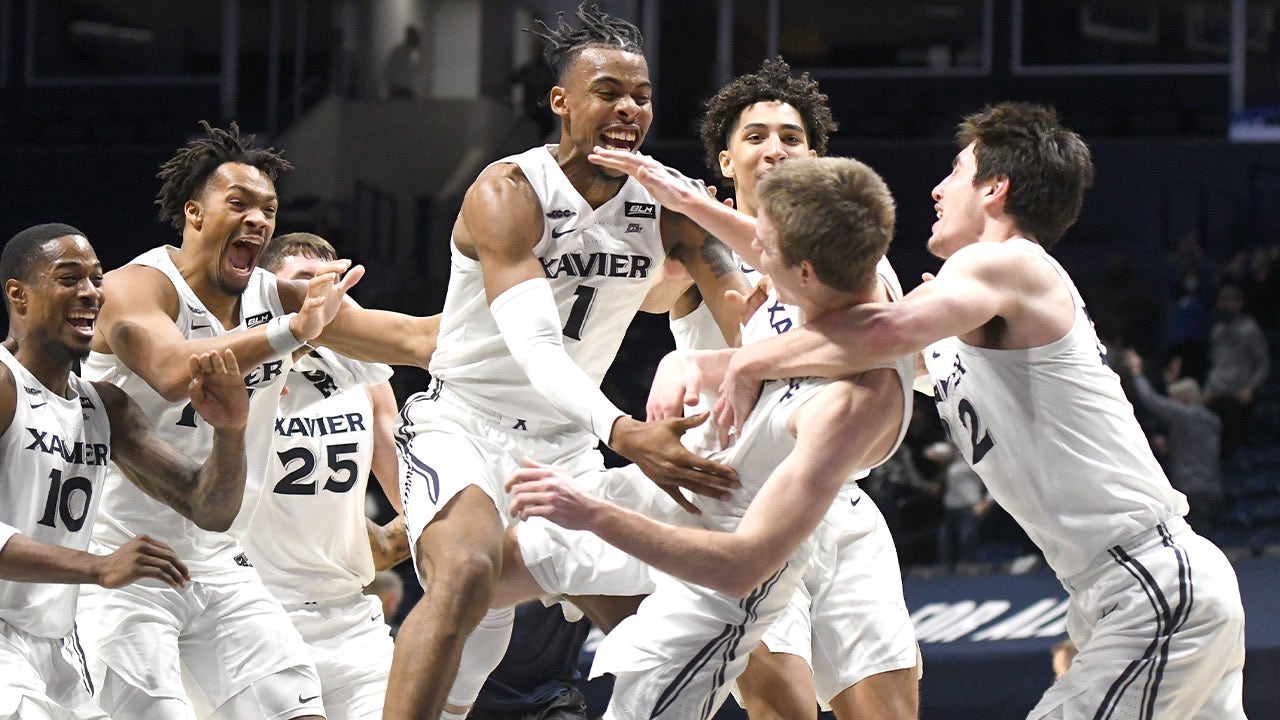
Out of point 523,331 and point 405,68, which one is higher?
point 405,68

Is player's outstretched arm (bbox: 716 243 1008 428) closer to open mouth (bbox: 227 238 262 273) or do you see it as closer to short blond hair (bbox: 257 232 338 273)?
open mouth (bbox: 227 238 262 273)

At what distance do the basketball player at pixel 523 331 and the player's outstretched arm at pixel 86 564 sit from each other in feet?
1.99

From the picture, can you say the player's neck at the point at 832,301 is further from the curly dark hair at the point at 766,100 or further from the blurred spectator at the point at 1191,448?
the blurred spectator at the point at 1191,448

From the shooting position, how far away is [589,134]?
13.2ft

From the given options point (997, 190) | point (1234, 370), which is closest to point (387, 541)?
point (997, 190)

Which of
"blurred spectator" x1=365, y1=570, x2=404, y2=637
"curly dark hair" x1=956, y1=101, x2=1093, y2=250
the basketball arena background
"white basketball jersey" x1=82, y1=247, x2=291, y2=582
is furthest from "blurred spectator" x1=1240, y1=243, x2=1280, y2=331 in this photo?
"white basketball jersey" x1=82, y1=247, x2=291, y2=582

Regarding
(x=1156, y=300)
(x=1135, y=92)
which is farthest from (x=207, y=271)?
(x=1135, y=92)

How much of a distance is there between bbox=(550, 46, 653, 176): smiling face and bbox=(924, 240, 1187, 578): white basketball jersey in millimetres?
1112

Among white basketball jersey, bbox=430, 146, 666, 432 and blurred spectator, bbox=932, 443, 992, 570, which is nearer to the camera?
white basketball jersey, bbox=430, 146, 666, 432

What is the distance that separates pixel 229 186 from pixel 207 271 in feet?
0.89

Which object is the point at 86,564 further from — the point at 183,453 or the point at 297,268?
the point at 297,268

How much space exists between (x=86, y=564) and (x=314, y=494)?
4.62 feet

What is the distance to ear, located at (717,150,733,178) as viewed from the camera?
5.01 metres

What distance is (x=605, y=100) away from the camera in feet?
13.3
